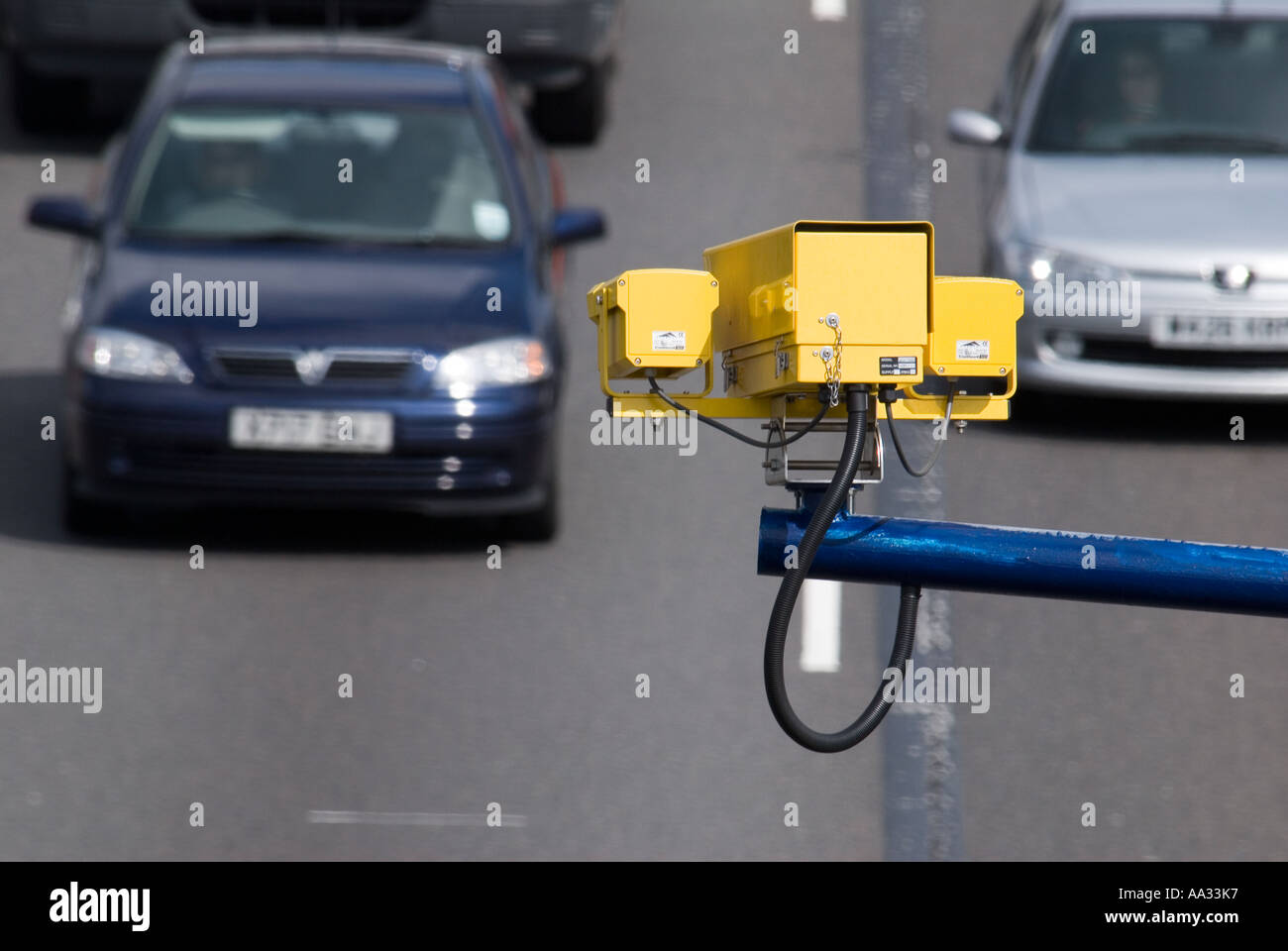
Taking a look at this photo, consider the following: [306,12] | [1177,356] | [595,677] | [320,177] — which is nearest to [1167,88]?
[1177,356]

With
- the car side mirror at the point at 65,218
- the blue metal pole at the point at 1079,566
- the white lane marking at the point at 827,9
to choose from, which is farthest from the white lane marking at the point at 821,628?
the white lane marking at the point at 827,9

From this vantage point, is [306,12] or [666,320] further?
[306,12]

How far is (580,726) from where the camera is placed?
7859mm

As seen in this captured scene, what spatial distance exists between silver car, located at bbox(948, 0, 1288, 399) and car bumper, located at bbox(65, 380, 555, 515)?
2801 mm

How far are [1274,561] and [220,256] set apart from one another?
7.49 metres

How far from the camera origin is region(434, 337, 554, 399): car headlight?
9.20 meters

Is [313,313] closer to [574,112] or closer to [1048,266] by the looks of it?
[1048,266]

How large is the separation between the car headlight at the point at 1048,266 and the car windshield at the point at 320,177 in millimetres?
2459

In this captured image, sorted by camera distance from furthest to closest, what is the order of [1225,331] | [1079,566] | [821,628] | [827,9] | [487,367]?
[827,9] < [1225,331] < [487,367] < [821,628] < [1079,566]

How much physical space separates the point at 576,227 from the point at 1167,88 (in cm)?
355

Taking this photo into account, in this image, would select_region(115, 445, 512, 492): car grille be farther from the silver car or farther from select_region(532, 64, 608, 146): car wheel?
select_region(532, 64, 608, 146): car wheel

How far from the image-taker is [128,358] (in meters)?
9.23

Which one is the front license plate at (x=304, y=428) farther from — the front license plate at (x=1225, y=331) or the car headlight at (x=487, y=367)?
the front license plate at (x=1225, y=331)

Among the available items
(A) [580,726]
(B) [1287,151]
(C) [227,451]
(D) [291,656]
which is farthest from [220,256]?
(B) [1287,151]
